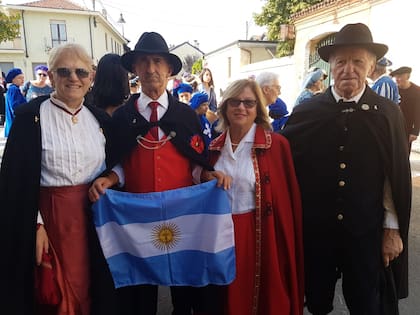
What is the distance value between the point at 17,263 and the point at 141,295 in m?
0.91

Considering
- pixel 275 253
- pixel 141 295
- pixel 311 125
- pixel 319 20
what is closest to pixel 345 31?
pixel 311 125

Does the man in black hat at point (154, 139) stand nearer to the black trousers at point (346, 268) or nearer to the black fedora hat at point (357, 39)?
the black trousers at point (346, 268)

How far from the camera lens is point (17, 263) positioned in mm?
2059

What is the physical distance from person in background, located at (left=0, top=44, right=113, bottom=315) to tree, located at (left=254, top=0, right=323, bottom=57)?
72.0 feet

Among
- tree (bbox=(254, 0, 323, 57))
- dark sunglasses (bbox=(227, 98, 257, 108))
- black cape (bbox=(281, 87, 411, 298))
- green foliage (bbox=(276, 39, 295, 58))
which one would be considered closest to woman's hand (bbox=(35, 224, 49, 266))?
dark sunglasses (bbox=(227, 98, 257, 108))

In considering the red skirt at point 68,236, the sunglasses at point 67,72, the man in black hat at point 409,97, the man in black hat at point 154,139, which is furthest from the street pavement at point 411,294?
the man in black hat at point 409,97

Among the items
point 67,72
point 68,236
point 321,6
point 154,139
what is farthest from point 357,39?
point 321,6

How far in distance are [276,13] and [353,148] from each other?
24051 millimetres

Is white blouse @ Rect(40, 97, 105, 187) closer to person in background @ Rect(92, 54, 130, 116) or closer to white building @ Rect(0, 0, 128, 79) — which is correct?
person in background @ Rect(92, 54, 130, 116)

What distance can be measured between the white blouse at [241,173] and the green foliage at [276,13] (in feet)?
73.0

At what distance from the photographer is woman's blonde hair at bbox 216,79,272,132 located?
235cm

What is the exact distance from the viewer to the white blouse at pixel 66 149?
205 centimetres

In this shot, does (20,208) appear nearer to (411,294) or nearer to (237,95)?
(237,95)

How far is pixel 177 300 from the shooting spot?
8.52 ft
